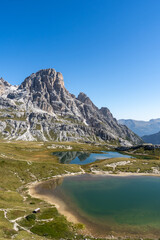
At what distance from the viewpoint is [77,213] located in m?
48.8

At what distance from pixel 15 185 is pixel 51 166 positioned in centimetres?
3010

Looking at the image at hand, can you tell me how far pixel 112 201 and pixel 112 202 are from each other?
104 cm

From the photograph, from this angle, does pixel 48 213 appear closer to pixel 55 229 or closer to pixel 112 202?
pixel 55 229

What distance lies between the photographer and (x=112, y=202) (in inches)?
2309

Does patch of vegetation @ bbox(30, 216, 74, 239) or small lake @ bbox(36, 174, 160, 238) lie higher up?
patch of vegetation @ bbox(30, 216, 74, 239)

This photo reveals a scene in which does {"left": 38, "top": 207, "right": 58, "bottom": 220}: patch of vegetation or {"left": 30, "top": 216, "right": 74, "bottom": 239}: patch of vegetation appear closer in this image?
{"left": 30, "top": 216, "right": 74, "bottom": 239}: patch of vegetation

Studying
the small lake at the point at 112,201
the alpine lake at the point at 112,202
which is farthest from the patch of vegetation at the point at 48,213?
the small lake at the point at 112,201

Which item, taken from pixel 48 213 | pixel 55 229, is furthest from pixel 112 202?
pixel 55 229

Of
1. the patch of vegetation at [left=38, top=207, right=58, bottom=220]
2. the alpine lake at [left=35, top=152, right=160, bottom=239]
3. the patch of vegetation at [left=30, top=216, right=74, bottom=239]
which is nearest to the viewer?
the patch of vegetation at [left=30, top=216, right=74, bottom=239]

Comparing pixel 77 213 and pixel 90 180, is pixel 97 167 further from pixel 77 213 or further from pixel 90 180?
pixel 77 213

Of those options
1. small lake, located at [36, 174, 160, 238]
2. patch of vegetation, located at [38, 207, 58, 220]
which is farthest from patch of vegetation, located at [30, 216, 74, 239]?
small lake, located at [36, 174, 160, 238]

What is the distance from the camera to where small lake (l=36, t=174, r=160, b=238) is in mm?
41872

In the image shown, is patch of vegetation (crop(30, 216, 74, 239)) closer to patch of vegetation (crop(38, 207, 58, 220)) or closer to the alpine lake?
patch of vegetation (crop(38, 207, 58, 220))

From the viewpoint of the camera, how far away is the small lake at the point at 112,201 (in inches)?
1648
